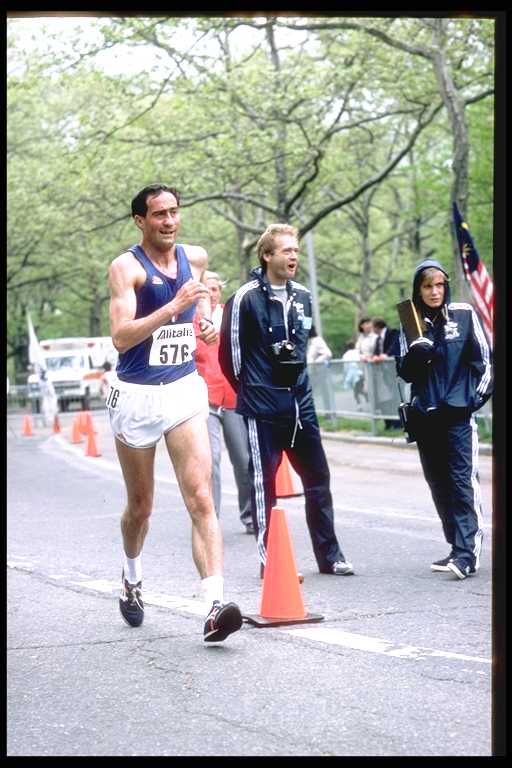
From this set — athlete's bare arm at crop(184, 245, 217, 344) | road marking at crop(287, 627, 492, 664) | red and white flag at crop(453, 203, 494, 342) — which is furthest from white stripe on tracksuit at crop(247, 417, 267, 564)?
red and white flag at crop(453, 203, 494, 342)

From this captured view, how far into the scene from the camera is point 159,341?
6539 millimetres

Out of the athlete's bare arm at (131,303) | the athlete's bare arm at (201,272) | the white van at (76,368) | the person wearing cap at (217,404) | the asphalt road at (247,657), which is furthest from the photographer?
the white van at (76,368)

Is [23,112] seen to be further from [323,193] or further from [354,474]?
[354,474]

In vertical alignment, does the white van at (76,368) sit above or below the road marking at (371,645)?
above

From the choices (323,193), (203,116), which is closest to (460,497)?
(203,116)

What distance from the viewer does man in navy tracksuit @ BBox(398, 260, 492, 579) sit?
8.39 metres

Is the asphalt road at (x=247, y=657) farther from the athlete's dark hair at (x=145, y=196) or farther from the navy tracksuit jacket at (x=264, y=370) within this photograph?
the athlete's dark hair at (x=145, y=196)

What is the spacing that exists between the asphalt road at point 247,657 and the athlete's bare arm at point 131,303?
4.54ft

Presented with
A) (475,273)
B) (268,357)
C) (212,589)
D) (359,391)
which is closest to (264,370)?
(268,357)

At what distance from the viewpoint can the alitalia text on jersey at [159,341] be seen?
6535 mm

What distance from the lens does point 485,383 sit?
839cm

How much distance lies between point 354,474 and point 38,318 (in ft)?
160

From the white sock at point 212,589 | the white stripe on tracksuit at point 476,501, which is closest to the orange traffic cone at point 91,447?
the white stripe on tracksuit at point 476,501

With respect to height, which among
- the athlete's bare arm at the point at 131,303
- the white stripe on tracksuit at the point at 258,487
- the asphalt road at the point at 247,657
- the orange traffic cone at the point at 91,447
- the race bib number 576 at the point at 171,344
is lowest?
the orange traffic cone at the point at 91,447
